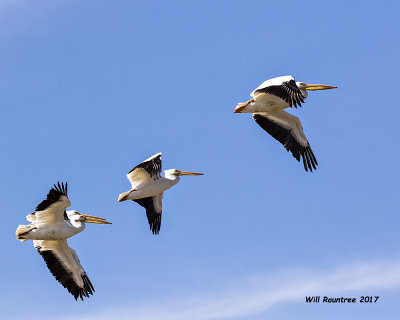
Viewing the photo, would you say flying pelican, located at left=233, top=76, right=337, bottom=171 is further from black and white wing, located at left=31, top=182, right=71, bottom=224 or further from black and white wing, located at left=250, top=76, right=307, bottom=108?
black and white wing, located at left=31, top=182, right=71, bottom=224

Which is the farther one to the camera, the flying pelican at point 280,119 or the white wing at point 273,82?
the flying pelican at point 280,119

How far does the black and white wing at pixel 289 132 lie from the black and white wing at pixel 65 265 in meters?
5.21

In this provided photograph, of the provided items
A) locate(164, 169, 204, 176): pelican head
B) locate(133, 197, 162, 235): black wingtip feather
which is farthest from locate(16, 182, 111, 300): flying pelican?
locate(164, 169, 204, 176): pelican head

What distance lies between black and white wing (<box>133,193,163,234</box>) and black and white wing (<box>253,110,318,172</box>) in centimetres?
298

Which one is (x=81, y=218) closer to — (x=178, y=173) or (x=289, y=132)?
(x=178, y=173)

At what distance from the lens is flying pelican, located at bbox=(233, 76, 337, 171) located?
56.9ft

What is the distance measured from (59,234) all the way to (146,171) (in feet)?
7.45

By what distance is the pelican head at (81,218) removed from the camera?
16.8 m

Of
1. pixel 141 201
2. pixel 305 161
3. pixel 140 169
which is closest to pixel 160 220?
pixel 141 201

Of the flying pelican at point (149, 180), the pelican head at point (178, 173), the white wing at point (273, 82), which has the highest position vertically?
the white wing at point (273, 82)

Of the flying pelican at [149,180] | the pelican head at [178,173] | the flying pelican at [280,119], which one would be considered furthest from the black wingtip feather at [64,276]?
the flying pelican at [280,119]

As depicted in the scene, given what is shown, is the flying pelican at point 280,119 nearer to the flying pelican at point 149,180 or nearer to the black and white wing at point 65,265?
the flying pelican at point 149,180

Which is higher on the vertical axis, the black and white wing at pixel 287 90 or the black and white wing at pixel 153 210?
the black and white wing at pixel 287 90

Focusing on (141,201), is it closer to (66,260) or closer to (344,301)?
(66,260)
